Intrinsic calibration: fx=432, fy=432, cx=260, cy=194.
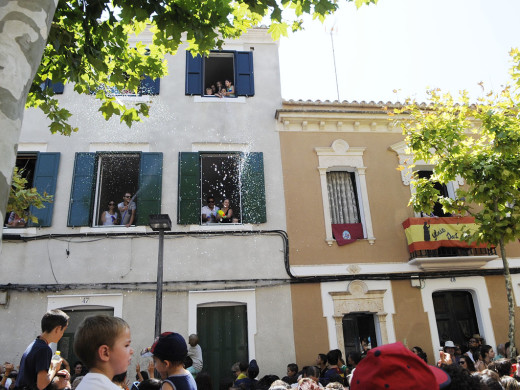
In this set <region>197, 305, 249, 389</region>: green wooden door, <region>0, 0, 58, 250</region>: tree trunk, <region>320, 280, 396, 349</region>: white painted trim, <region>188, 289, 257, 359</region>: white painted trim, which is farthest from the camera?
<region>320, 280, 396, 349</region>: white painted trim

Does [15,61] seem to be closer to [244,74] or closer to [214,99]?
[214,99]

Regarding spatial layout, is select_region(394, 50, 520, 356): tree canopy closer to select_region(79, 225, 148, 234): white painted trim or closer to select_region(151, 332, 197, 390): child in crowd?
select_region(79, 225, 148, 234): white painted trim

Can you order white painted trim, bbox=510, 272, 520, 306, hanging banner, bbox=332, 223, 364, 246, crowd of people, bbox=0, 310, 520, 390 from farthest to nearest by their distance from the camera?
white painted trim, bbox=510, 272, 520, 306 → hanging banner, bbox=332, 223, 364, 246 → crowd of people, bbox=0, 310, 520, 390

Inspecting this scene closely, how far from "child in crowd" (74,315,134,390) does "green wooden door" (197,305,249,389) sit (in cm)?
816

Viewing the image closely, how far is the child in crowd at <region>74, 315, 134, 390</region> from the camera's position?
8.01 ft

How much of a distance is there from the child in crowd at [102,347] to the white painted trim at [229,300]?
7.98 m

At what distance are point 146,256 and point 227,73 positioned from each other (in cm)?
667

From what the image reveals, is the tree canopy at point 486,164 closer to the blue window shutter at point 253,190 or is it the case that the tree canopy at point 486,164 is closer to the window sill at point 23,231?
the blue window shutter at point 253,190

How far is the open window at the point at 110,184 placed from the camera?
1090 centimetres

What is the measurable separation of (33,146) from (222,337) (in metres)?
6.97

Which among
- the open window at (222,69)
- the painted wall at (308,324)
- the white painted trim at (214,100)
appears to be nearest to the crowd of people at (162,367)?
the painted wall at (308,324)

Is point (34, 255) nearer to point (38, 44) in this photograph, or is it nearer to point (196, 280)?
point (196, 280)

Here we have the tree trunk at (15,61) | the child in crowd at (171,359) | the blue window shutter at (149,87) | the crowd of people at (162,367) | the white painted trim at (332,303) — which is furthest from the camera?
the blue window shutter at (149,87)

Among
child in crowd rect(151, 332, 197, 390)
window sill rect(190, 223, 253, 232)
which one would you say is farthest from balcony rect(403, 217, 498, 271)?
child in crowd rect(151, 332, 197, 390)
